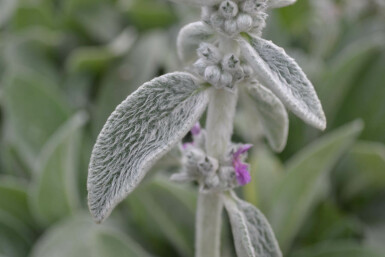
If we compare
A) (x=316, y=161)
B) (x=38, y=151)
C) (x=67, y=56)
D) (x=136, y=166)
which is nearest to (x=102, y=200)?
(x=136, y=166)

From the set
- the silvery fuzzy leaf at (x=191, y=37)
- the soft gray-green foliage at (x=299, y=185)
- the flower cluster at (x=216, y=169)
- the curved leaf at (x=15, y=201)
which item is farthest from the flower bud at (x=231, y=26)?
the curved leaf at (x=15, y=201)

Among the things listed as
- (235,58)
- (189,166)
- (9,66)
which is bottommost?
(9,66)

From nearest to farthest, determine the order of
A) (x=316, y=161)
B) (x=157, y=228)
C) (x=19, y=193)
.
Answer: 1. (x=316, y=161)
2. (x=157, y=228)
3. (x=19, y=193)

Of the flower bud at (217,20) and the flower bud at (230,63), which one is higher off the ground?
the flower bud at (217,20)

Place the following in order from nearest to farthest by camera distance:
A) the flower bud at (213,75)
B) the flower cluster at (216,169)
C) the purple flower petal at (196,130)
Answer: the flower bud at (213,75)
the flower cluster at (216,169)
the purple flower petal at (196,130)

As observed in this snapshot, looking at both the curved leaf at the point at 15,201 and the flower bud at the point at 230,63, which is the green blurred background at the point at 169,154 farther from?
the flower bud at the point at 230,63

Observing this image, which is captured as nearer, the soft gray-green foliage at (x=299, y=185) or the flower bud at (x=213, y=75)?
the flower bud at (x=213, y=75)

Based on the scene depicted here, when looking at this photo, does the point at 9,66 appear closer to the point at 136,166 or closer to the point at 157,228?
the point at 157,228
